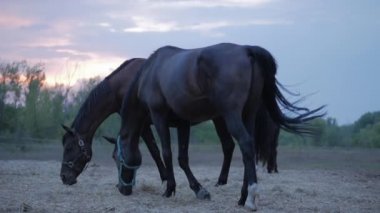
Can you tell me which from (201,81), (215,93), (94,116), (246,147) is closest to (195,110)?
(201,81)

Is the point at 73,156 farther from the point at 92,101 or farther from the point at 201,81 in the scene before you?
the point at 201,81

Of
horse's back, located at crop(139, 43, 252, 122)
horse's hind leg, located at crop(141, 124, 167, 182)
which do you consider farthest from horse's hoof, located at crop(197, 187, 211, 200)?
horse's hind leg, located at crop(141, 124, 167, 182)

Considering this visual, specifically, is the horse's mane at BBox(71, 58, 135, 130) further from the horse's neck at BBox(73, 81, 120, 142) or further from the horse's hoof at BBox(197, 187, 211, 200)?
the horse's hoof at BBox(197, 187, 211, 200)

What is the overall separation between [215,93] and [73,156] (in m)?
3.44

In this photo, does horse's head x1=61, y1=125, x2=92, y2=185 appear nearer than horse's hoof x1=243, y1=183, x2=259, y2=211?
No

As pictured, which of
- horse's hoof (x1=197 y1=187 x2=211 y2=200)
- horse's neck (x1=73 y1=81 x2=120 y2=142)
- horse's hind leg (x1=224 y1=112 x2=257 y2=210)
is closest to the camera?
horse's hind leg (x1=224 y1=112 x2=257 y2=210)

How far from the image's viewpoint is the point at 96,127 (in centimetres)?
955

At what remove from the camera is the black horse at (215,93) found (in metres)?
6.51

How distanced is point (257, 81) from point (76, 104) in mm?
34578

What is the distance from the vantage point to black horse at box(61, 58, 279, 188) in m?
9.07

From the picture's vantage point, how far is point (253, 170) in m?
6.51

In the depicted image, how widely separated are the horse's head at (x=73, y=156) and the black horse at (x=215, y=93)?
1.02 metres

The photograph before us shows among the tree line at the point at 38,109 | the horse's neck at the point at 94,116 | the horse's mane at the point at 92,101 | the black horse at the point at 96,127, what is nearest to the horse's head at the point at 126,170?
the black horse at the point at 96,127

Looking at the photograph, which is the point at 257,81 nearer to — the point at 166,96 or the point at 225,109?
the point at 225,109
